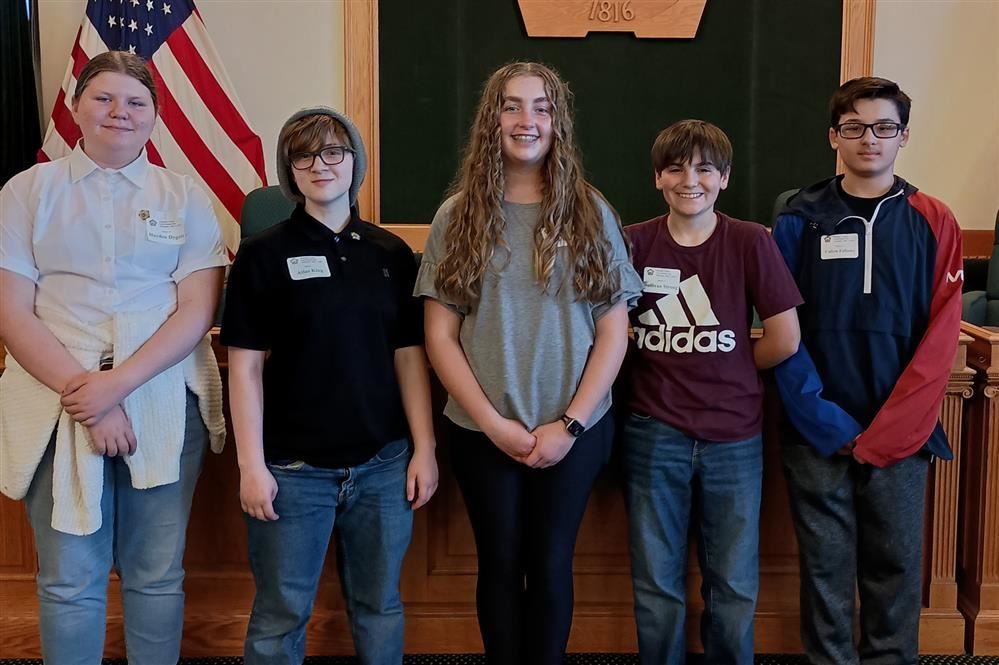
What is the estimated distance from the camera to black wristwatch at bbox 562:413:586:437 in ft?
5.31

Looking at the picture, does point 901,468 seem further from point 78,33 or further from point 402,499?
point 78,33

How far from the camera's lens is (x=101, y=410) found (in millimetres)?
1580

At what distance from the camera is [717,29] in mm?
4113

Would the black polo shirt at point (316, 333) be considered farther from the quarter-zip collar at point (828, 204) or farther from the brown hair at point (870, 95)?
the brown hair at point (870, 95)

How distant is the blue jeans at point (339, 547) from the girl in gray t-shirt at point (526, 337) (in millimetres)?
173

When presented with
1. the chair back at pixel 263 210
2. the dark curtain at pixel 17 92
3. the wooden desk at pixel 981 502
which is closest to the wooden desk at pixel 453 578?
the wooden desk at pixel 981 502

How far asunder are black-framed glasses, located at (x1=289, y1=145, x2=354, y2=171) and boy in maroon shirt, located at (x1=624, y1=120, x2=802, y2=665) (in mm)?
659

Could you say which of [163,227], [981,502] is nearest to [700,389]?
[981,502]

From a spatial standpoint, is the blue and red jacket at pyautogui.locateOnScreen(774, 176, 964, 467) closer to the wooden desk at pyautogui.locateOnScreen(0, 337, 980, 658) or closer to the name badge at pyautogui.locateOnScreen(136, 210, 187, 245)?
the wooden desk at pyautogui.locateOnScreen(0, 337, 980, 658)

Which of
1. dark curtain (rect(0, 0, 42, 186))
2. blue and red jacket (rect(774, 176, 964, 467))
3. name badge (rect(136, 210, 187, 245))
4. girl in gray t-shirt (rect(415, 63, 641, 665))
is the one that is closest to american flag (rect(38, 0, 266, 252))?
dark curtain (rect(0, 0, 42, 186))

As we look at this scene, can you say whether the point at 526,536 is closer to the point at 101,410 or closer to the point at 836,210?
the point at 101,410

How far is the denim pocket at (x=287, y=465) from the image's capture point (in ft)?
5.41

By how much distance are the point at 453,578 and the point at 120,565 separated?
0.81 meters

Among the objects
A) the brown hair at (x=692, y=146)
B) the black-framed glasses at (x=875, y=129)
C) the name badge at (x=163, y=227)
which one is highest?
the black-framed glasses at (x=875, y=129)
